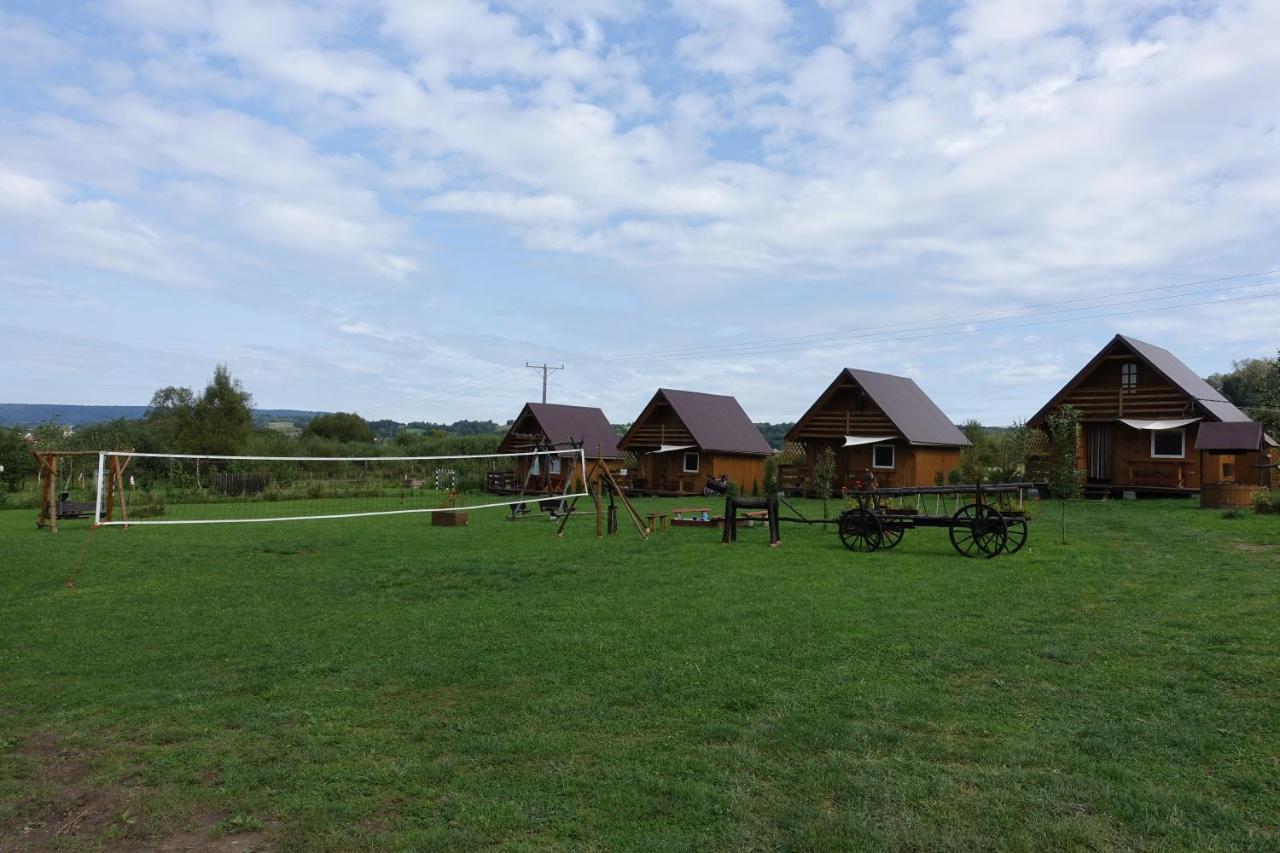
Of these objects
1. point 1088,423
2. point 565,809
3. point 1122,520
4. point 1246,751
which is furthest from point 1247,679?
point 1088,423

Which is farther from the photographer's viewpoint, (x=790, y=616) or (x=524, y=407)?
(x=524, y=407)

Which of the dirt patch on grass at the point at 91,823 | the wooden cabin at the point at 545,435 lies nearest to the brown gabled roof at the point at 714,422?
the wooden cabin at the point at 545,435

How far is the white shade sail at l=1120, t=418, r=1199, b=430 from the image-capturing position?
93.8ft

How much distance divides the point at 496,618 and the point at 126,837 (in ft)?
17.6

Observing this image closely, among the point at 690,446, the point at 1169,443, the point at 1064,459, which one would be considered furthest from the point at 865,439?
the point at 1064,459

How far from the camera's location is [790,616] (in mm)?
9398

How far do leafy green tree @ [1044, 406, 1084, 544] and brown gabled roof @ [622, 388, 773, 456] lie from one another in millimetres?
13718

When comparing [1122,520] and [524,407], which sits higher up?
[524,407]

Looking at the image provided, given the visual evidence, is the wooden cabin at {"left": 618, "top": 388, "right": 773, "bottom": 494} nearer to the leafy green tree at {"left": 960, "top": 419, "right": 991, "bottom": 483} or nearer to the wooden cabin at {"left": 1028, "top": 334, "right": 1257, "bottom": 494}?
the leafy green tree at {"left": 960, "top": 419, "right": 991, "bottom": 483}

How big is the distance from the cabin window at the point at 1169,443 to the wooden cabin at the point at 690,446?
1600 centimetres

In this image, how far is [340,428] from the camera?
8912 cm

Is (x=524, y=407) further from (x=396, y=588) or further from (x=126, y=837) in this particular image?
(x=126, y=837)

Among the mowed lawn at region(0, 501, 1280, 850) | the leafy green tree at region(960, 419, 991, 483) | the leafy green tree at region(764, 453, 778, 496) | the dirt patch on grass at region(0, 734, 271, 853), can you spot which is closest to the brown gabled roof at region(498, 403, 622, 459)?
the leafy green tree at region(764, 453, 778, 496)

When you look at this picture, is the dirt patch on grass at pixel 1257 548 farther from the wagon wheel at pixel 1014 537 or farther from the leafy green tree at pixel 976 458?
the leafy green tree at pixel 976 458
